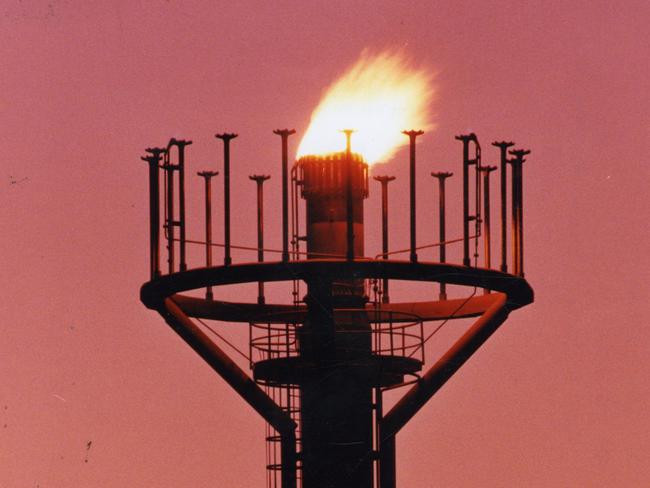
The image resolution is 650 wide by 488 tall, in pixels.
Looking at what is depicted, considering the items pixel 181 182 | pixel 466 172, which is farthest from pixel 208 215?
pixel 466 172

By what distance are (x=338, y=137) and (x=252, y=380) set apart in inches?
161

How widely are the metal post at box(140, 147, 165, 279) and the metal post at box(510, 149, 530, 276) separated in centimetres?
556

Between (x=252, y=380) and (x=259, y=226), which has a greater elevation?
(x=259, y=226)

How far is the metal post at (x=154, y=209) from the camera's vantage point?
108 feet

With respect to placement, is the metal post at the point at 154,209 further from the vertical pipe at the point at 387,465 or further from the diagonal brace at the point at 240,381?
the vertical pipe at the point at 387,465

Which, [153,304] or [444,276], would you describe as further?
[153,304]

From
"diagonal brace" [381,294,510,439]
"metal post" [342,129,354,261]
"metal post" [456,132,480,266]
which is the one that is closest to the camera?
"metal post" [342,129,354,261]

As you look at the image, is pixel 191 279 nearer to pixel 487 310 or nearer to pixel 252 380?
pixel 252 380

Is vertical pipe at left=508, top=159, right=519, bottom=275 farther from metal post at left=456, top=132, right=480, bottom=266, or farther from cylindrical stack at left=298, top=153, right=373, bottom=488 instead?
cylindrical stack at left=298, top=153, right=373, bottom=488

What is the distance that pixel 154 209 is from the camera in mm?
33156

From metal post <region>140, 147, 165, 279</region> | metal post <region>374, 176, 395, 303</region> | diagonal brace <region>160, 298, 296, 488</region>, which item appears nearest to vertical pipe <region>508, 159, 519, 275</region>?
metal post <region>374, 176, 395, 303</region>

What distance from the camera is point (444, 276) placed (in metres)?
31.2

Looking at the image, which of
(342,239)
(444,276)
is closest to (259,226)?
(342,239)

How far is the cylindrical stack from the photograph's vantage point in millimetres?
32688
